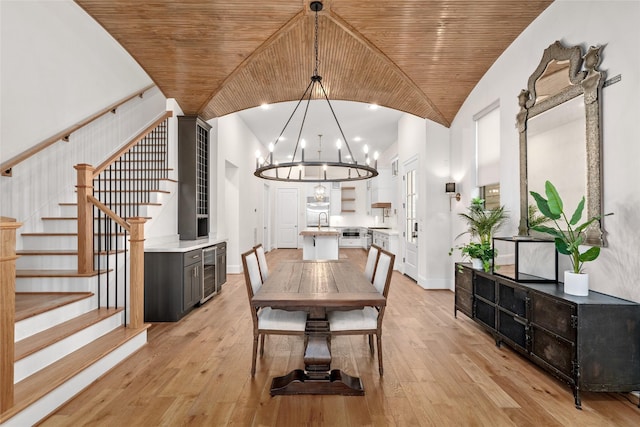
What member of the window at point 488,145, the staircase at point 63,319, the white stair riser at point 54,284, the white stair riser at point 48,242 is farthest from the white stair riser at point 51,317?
the window at point 488,145

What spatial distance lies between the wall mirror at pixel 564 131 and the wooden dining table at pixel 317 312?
6.14 ft

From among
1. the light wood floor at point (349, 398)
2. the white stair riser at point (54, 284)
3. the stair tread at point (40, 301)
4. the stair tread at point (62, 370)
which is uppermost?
the white stair riser at point (54, 284)

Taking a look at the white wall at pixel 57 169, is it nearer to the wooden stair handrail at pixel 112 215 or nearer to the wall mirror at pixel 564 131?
the wooden stair handrail at pixel 112 215

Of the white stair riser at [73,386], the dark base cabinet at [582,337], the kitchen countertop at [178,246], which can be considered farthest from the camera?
the kitchen countertop at [178,246]

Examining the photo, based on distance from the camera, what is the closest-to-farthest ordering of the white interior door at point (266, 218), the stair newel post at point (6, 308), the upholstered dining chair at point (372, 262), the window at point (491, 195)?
1. the stair newel post at point (6, 308)
2. the upholstered dining chair at point (372, 262)
3. the window at point (491, 195)
4. the white interior door at point (266, 218)

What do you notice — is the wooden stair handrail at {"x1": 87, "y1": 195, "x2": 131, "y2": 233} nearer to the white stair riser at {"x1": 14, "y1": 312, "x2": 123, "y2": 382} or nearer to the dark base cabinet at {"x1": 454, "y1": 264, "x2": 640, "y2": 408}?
the white stair riser at {"x1": 14, "y1": 312, "x2": 123, "y2": 382}

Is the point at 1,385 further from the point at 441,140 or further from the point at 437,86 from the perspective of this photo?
the point at 441,140

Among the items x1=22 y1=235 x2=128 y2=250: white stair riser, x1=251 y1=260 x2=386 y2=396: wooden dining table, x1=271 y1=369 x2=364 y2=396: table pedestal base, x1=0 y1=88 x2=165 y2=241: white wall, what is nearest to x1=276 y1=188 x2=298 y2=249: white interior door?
x1=0 y1=88 x2=165 y2=241: white wall

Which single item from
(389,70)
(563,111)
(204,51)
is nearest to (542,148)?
(563,111)

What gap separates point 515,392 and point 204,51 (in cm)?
450

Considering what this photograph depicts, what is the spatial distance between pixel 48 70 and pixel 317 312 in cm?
435

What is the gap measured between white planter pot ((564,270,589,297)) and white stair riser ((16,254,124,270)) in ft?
13.3

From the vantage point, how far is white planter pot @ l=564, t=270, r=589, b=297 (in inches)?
88.3

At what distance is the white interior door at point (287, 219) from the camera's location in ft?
38.0
